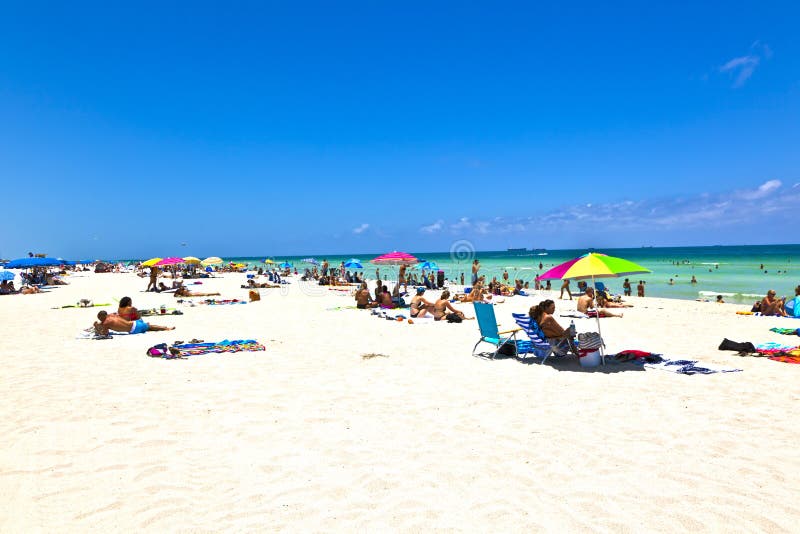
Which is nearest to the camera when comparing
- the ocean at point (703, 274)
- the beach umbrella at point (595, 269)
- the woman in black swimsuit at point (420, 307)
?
the beach umbrella at point (595, 269)

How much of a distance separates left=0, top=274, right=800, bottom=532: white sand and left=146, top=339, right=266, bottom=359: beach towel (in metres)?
0.28

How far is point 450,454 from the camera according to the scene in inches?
141

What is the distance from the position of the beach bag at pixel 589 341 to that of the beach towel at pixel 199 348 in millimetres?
5093

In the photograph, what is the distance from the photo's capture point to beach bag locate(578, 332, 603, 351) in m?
6.39

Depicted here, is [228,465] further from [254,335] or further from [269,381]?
[254,335]

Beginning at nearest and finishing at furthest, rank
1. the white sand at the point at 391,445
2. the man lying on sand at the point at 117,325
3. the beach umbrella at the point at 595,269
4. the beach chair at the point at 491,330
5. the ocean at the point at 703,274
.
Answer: the white sand at the point at 391,445 < the beach umbrella at the point at 595,269 < the beach chair at the point at 491,330 < the man lying on sand at the point at 117,325 < the ocean at the point at 703,274

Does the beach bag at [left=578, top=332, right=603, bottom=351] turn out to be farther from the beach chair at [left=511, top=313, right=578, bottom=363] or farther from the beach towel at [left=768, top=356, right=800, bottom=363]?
the beach towel at [left=768, top=356, right=800, bottom=363]

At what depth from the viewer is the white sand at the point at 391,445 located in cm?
273

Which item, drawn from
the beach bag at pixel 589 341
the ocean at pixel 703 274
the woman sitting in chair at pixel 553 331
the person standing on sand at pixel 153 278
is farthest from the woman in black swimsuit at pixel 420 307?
the person standing on sand at pixel 153 278

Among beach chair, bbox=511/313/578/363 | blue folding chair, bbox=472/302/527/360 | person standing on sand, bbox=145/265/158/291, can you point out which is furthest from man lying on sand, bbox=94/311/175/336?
person standing on sand, bbox=145/265/158/291

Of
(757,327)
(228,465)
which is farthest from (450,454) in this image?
(757,327)

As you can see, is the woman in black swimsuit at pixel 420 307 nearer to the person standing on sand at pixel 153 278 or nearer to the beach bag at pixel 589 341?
the beach bag at pixel 589 341

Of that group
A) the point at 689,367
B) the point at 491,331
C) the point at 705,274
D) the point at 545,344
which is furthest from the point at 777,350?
the point at 705,274

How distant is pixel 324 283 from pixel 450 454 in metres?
24.6
